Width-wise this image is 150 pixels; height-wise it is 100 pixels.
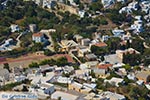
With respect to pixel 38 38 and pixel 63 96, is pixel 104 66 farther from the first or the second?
pixel 38 38

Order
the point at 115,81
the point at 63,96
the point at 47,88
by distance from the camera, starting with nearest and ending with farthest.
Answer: the point at 63,96 → the point at 47,88 → the point at 115,81

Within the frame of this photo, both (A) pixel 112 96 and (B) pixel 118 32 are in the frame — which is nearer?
(A) pixel 112 96

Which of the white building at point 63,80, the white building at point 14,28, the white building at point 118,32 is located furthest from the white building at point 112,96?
the white building at point 14,28

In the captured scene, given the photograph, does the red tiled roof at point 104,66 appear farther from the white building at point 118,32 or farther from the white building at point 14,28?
the white building at point 14,28

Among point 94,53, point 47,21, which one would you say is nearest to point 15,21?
point 47,21

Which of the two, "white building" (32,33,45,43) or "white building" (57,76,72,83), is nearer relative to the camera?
"white building" (57,76,72,83)

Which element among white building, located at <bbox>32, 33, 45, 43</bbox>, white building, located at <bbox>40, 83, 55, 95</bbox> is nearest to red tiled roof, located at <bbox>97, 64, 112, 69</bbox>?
white building, located at <bbox>40, 83, 55, 95</bbox>

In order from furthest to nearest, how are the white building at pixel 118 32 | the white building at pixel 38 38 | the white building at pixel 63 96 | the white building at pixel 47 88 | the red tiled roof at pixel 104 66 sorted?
the white building at pixel 118 32, the white building at pixel 38 38, the red tiled roof at pixel 104 66, the white building at pixel 47 88, the white building at pixel 63 96

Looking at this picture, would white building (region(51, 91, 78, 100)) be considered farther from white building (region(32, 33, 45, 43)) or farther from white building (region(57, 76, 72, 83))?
white building (region(32, 33, 45, 43))

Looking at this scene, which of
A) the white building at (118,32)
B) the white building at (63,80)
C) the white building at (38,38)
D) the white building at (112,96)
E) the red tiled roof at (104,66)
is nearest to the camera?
the white building at (112,96)

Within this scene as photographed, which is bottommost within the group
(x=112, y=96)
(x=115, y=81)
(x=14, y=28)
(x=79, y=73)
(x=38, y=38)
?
→ (x=112, y=96)

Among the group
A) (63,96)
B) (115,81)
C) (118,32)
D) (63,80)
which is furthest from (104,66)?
(118,32)
